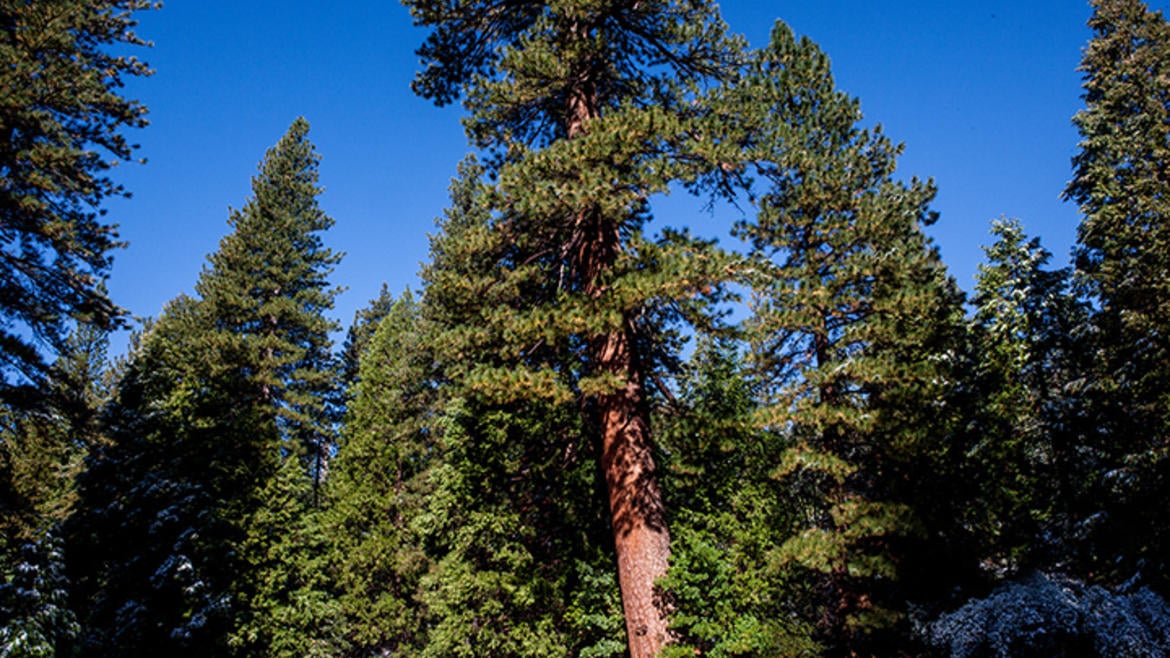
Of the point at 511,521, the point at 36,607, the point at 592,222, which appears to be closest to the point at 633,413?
the point at 592,222

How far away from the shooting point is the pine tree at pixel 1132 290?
11406 millimetres

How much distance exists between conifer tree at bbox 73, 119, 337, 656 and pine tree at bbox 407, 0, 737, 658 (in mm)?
13005

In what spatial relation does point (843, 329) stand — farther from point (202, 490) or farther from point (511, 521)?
point (202, 490)

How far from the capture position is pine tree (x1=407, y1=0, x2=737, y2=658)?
21.8ft

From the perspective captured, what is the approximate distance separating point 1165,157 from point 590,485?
1638 centimetres

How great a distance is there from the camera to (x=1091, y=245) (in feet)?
55.9

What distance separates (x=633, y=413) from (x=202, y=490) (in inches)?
611

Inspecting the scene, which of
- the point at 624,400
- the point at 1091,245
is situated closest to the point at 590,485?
the point at 624,400

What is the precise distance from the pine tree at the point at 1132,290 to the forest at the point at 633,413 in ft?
0.34

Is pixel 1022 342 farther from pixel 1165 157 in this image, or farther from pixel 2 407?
pixel 2 407

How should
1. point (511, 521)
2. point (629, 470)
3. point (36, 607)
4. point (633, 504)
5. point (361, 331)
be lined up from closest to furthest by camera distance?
1. point (633, 504)
2. point (629, 470)
3. point (36, 607)
4. point (511, 521)
5. point (361, 331)

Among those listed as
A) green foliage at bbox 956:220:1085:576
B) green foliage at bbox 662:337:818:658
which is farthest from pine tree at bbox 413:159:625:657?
green foliage at bbox 956:220:1085:576

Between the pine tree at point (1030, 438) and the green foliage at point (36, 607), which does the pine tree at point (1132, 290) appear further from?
the green foliage at point (36, 607)

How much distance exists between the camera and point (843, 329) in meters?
11.0
